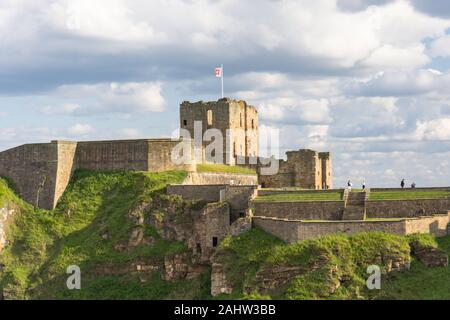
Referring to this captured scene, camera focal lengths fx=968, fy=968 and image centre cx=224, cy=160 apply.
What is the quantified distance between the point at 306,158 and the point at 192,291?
63.5 feet

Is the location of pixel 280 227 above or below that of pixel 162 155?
below

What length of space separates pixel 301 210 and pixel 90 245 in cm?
1273

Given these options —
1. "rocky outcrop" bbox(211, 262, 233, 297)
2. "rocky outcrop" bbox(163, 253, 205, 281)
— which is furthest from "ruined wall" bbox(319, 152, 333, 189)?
"rocky outcrop" bbox(211, 262, 233, 297)

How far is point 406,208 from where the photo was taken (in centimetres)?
5338

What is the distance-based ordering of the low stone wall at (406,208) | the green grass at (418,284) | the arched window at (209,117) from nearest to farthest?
the green grass at (418,284) → the low stone wall at (406,208) → the arched window at (209,117)

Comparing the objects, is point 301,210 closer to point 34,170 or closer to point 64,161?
point 64,161

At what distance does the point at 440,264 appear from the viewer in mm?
49094

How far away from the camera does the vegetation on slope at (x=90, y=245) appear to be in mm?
54500

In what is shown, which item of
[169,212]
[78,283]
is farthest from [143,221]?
[78,283]

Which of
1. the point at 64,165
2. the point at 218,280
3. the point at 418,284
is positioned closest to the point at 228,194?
the point at 218,280

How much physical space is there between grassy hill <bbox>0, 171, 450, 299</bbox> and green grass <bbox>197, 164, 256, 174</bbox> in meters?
3.68

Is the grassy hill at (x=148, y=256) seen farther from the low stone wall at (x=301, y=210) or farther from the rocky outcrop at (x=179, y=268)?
the low stone wall at (x=301, y=210)

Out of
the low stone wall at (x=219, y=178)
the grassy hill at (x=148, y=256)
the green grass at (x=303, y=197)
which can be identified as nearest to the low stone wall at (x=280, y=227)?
the grassy hill at (x=148, y=256)

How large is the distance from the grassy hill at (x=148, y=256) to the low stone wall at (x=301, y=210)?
261cm
